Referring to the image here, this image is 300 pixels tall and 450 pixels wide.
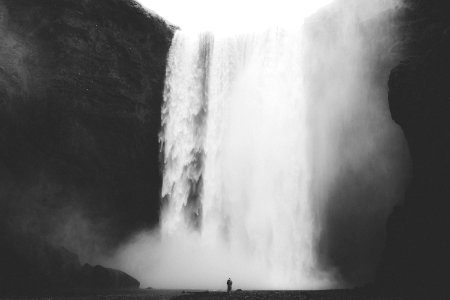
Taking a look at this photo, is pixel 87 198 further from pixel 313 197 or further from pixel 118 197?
pixel 313 197

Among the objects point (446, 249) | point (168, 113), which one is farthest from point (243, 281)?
point (168, 113)

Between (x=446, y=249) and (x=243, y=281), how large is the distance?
11381 millimetres

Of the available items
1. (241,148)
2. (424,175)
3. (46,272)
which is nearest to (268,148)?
(241,148)

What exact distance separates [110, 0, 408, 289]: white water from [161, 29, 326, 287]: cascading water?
0.24 feet

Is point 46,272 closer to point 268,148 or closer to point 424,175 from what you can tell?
point 268,148

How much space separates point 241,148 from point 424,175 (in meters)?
13.0

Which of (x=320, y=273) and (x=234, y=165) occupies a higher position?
(x=234, y=165)

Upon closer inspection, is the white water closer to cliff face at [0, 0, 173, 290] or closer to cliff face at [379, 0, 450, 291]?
cliff face at [0, 0, 173, 290]

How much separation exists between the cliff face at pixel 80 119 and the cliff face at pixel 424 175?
17277 mm

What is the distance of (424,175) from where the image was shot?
71.5 feet

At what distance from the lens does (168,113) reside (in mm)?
33562

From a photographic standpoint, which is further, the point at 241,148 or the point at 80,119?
the point at 241,148

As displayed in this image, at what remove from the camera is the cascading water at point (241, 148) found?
2905 cm

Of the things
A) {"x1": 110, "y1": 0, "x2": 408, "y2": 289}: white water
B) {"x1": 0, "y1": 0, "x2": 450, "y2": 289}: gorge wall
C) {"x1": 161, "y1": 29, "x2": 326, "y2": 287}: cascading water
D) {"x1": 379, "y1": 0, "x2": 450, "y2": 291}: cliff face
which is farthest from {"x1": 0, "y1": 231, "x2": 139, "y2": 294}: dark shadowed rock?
{"x1": 379, "y1": 0, "x2": 450, "y2": 291}: cliff face
